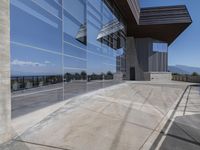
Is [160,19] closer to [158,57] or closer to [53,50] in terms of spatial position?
[158,57]

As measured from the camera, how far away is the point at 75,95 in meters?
11.6

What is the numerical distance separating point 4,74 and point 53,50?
5254 mm

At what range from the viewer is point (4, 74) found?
4898mm

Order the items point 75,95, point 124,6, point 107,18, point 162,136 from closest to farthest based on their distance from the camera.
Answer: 1. point 162,136
2. point 75,95
3. point 107,18
4. point 124,6

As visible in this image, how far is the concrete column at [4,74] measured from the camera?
481 cm

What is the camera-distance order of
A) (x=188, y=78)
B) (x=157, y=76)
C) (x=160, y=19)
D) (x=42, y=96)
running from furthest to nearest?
(x=157, y=76)
(x=188, y=78)
(x=160, y=19)
(x=42, y=96)

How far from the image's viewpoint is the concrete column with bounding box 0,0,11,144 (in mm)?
4809

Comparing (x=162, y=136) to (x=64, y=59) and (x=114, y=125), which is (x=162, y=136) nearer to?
(x=114, y=125)

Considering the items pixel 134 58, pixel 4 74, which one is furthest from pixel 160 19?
pixel 4 74

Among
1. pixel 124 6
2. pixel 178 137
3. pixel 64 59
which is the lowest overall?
pixel 178 137

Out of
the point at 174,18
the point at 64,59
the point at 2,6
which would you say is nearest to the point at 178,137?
the point at 2,6

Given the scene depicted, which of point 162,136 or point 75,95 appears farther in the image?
point 75,95

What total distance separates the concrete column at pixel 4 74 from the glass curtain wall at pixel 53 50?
1384 mm

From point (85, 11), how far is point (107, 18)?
19.2 feet
